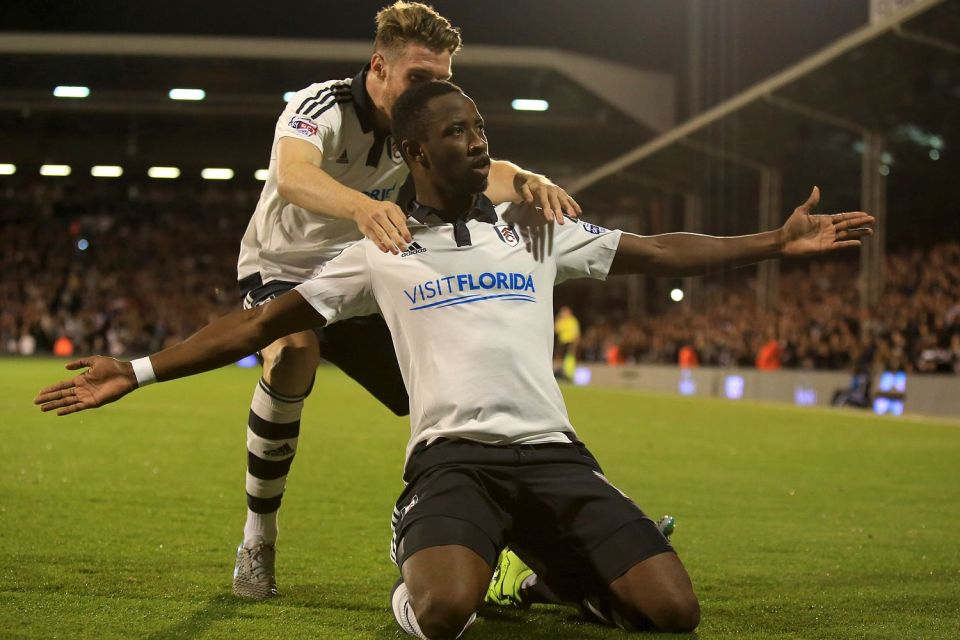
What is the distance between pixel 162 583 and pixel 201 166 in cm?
4174

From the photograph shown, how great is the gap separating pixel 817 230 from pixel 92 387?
2.43 metres

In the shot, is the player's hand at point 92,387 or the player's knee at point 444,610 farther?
the player's hand at point 92,387

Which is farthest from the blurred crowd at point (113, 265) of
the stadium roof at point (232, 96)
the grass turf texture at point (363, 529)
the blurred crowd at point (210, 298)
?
the grass turf texture at point (363, 529)

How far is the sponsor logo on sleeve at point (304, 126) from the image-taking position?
177 inches

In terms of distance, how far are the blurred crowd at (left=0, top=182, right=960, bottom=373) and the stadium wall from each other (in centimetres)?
48

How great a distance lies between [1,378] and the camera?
22.5 m

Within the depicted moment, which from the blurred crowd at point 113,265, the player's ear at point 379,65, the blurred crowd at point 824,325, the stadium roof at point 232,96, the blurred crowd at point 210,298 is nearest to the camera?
the player's ear at point 379,65

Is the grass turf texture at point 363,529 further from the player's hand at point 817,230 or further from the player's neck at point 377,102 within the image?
the player's neck at point 377,102

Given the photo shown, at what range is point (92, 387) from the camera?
3.71m

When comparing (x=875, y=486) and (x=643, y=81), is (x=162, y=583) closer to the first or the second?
(x=875, y=486)

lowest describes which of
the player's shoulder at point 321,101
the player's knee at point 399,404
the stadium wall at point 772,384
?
the stadium wall at point 772,384

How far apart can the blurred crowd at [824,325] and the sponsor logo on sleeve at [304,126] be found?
51.7 feet

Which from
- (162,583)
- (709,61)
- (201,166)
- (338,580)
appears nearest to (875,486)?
(338,580)

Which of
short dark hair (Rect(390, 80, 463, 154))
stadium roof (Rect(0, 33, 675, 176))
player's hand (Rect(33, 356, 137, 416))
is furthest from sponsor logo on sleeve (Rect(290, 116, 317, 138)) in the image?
stadium roof (Rect(0, 33, 675, 176))
